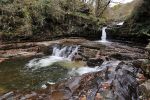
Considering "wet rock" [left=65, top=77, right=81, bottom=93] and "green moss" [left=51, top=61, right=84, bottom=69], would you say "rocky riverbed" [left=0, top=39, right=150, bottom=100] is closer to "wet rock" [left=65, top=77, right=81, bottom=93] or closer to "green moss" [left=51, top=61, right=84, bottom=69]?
"wet rock" [left=65, top=77, right=81, bottom=93]

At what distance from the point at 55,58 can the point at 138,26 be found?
24.5ft

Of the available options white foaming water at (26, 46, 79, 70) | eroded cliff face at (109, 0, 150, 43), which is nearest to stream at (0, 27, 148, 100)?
white foaming water at (26, 46, 79, 70)

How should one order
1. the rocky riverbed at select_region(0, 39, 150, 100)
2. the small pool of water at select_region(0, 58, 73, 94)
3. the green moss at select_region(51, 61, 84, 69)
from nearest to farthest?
1. the rocky riverbed at select_region(0, 39, 150, 100)
2. the small pool of water at select_region(0, 58, 73, 94)
3. the green moss at select_region(51, 61, 84, 69)

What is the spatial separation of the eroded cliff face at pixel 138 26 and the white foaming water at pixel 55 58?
5426 mm

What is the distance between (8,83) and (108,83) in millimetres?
4477

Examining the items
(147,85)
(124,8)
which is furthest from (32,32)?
(124,8)

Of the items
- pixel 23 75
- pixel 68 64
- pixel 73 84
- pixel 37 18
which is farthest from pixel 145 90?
pixel 37 18

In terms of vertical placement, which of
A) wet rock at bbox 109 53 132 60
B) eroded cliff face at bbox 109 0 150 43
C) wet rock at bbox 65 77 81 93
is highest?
eroded cliff face at bbox 109 0 150 43

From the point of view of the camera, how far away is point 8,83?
33.7 feet

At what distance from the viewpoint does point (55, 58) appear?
596 inches

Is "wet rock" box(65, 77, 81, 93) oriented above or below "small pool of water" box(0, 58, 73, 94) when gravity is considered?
above

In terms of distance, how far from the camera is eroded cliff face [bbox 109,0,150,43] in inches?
703

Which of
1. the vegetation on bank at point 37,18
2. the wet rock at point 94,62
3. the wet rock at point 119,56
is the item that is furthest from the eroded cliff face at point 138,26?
the wet rock at point 94,62

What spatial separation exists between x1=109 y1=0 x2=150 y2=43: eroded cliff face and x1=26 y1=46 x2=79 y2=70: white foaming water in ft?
17.8
